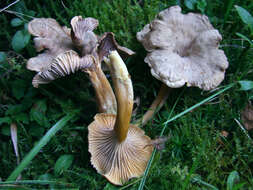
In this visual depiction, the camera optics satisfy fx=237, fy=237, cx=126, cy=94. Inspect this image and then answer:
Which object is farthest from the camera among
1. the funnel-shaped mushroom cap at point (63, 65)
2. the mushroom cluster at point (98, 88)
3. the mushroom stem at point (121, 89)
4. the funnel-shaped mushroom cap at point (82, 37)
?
the funnel-shaped mushroom cap at point (82, 37)

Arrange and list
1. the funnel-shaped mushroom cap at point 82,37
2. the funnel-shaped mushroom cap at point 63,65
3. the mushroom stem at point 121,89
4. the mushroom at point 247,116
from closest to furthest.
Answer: the mushroom stem at point 121,89 → the funnel-shaped mushroom cap at point 63,65 → the funnel-shaped mushroom cap at point 82,37 → the mushroom at point 247,116

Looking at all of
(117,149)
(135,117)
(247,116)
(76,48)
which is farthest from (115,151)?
(247,116)

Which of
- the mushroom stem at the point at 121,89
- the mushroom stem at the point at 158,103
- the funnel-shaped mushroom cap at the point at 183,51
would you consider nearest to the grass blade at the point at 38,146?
the mushroom stem at the point at 121,89

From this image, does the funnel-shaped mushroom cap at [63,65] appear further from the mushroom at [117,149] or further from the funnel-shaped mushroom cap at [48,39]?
the mushroom at [117,149]

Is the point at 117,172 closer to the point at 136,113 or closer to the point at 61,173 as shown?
the point at 61,173

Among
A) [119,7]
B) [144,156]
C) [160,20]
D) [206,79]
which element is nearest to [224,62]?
[206,79]

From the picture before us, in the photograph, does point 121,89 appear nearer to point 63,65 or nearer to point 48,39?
point 63,65

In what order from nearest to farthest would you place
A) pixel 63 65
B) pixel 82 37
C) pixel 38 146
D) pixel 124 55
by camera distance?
1. pixel 63 65
2. pixel 38 146
3. pixel 82 37
4. pixel 124 55
